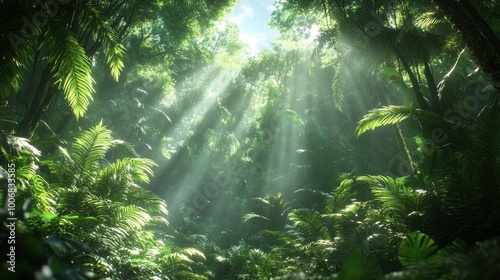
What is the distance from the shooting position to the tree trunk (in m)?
2.74

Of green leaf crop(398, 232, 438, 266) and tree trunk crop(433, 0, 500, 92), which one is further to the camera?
tree trunk crop(433, 0, 500, 92)

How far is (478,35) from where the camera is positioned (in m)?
2.82

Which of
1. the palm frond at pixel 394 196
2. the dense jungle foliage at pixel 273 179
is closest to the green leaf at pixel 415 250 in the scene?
the dense jungle foliage at pixel 273 179

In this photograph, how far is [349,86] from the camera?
51.6ft

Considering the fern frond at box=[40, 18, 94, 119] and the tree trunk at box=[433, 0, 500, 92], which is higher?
the tree trunk at box=[433, 0, 500, 92]

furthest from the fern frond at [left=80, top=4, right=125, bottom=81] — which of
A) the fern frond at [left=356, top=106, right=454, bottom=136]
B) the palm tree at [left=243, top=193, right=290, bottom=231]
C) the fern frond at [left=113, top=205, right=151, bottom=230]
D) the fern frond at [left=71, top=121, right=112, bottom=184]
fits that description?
the palm tree at [left=243, top=193, right=290, bottom=231]

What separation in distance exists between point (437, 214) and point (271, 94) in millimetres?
17940

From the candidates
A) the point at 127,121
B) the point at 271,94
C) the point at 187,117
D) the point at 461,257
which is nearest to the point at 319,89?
the point at 271,94

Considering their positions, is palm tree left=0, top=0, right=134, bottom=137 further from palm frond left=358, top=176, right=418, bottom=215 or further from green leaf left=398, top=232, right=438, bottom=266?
palm frond left=358, top=176, right=418, bottom=215

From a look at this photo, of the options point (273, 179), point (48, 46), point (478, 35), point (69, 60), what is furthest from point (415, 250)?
point (273, 179)

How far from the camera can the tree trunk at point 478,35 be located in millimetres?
2736

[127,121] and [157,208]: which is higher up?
[127,121]

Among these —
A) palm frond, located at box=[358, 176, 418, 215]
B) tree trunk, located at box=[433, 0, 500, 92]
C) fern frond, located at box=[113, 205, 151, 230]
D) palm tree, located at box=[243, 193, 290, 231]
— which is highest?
tree trunk, located at box=[433, 0, 500, 92]

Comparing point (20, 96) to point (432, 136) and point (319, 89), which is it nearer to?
point (432, 136)
